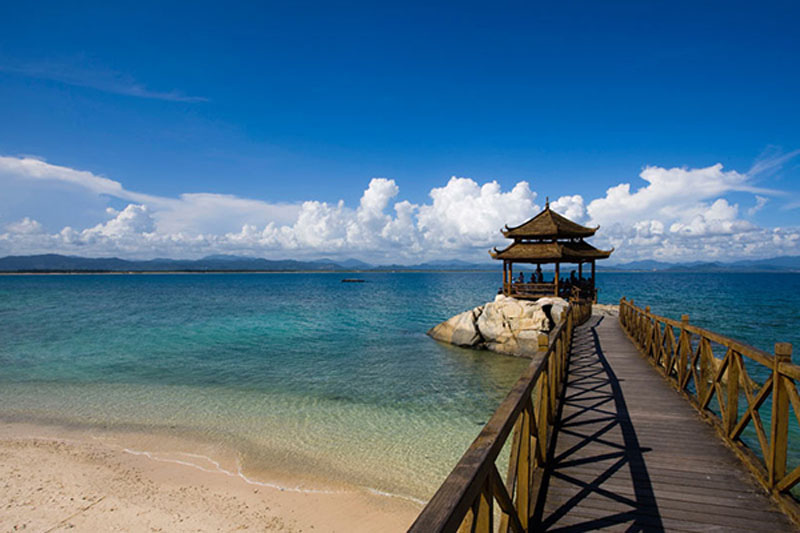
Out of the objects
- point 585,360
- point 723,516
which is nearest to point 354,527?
point 723,516

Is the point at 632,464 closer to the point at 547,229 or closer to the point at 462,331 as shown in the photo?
the point at 462,331


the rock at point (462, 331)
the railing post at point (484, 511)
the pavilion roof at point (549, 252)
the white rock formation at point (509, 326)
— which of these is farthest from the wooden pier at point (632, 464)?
the pavilion roof at point (549, 252)

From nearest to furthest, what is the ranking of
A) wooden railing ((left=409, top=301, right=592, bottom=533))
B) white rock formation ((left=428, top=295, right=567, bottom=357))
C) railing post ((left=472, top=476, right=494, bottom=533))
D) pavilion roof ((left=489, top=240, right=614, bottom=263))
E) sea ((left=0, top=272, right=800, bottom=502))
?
wooden railing ((left=409, top=301, right=592, bottom=533)) → railing post ((left=472, top=476, right=494, bottom=533)) → sea ((left=0, top=272, right=800, bottom=502)) → white rock formation ((left=428, top=295, right=567, bottom=357)) → pavilion roof ((left=489, top=240, right=614, bottom=263))

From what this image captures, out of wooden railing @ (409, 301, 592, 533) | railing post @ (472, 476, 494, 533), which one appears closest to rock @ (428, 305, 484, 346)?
wooden railing @ (409, 301, 592, 533)

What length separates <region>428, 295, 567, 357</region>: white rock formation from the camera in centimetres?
1741

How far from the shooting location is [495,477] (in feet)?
7.55

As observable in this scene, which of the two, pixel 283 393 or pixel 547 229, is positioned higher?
pixel 547 229

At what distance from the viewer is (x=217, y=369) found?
52.1 ft

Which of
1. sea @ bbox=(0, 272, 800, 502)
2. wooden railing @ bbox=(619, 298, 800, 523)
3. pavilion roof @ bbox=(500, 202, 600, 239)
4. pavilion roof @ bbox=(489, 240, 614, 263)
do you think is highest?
pavilion roof @ bbox=(500, 202, 600, 239)

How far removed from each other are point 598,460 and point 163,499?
686 cm

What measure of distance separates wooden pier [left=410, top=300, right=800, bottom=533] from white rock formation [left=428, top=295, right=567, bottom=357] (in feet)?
34.7

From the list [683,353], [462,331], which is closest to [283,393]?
[462,331]

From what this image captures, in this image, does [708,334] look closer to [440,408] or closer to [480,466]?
[480,466]

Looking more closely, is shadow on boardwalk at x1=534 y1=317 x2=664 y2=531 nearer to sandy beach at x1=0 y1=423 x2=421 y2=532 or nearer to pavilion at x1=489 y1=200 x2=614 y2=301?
sandy beach at x1=0 y1=423 x2=421 y2=532
